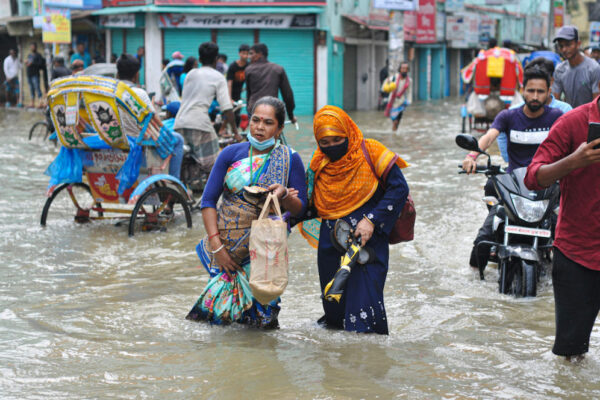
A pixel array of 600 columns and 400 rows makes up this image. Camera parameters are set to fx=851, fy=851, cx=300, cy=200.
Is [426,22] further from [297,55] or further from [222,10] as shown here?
[222,10]

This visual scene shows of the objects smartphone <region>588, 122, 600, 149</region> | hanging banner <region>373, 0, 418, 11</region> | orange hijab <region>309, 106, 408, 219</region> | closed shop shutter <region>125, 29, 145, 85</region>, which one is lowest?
orange hijab <region>309, 106, 408, 219</region>

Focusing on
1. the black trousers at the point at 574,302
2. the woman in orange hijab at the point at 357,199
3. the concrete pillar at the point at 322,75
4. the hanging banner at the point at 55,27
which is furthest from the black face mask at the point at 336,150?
the concrete pillar at the point at 322,75

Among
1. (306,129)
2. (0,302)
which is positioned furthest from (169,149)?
(306,129)

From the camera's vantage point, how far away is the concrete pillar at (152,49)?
27.7 metres

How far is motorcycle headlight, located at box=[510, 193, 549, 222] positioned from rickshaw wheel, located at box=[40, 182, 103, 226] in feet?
14.9

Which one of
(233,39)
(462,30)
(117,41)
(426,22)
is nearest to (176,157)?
(233,39)

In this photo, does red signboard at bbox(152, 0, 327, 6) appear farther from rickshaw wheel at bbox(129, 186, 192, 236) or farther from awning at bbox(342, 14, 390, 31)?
rickshaw wheel at bbox(129, 186, 192, 236)

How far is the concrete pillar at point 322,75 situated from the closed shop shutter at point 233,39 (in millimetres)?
2200

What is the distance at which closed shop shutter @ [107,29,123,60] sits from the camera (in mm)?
29139

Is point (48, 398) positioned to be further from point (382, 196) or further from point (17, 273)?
point (17, 273)

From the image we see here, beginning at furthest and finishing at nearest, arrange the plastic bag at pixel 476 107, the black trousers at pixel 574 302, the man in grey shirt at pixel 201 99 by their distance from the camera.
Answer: the plastic bag at pixel 476 107 < the man in grey shirt at pixel 201 99 < the black trousers at pixel 574 302

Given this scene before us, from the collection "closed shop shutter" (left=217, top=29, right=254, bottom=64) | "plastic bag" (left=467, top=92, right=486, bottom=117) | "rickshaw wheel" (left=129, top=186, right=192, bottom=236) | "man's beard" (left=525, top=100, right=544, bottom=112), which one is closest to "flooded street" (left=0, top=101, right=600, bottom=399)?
"rickshaw wheel" (left=129, top=186, right=192, bottom=236)

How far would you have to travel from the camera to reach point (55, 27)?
2219 centimetres

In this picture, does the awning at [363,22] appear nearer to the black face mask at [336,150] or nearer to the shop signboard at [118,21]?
the shop signboard at [118,21]
